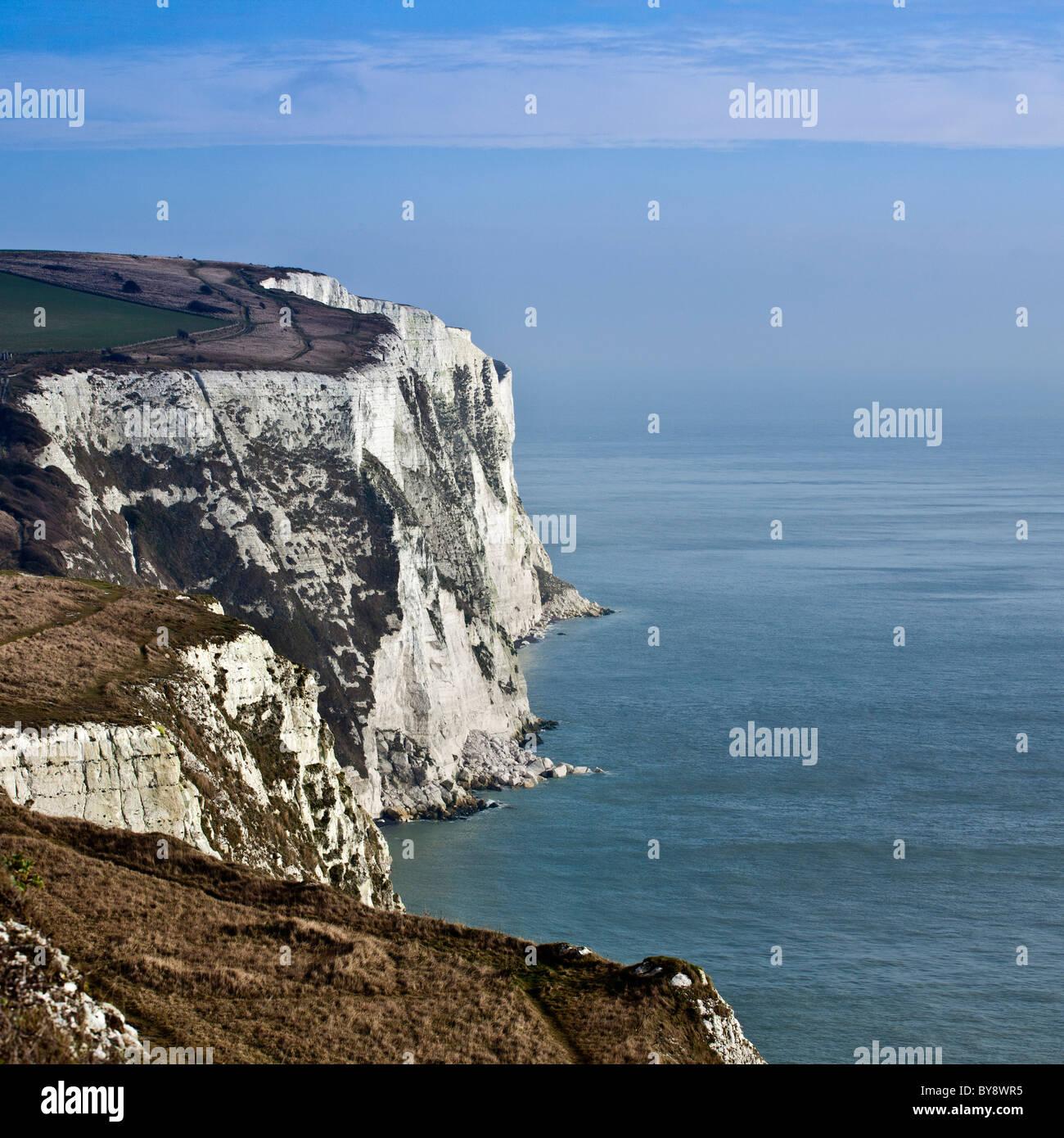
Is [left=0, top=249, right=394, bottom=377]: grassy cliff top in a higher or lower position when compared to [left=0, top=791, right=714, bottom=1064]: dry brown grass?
higher

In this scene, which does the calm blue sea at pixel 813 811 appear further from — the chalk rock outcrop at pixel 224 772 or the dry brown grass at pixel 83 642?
the dry brown grass at pixel 83 642

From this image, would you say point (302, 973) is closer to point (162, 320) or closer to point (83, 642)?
point (83, 642)

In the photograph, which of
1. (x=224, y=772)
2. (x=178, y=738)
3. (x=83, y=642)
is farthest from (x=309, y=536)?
(x=178, y=738)

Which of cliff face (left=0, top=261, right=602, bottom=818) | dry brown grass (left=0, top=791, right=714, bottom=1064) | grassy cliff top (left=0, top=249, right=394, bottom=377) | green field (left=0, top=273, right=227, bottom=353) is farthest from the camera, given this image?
green field (left=0, top=273, right=227, bottom=353)

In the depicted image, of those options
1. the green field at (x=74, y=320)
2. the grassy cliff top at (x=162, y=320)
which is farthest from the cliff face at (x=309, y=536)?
the green field at (x=74, y=320)

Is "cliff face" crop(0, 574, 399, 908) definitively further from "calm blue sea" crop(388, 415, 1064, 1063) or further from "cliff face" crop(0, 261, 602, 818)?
"cliff face" crop(0, 261, 602, 818)

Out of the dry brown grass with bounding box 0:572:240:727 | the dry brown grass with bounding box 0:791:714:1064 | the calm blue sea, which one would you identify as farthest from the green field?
the dry brown grass with bounding box 0:791:714:1064

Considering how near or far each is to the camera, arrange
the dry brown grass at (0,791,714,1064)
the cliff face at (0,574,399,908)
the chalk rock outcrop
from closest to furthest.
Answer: the dry brown grass at (0,791,714,1064) < the chalk rock outcrop < the cliff face at (0,574,399,908)
